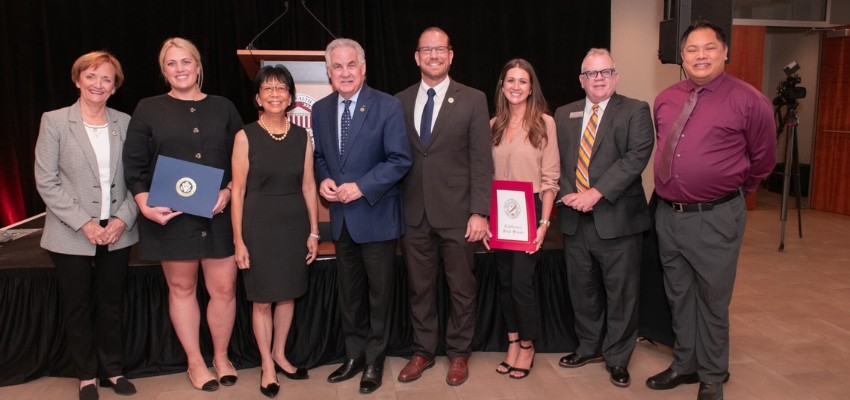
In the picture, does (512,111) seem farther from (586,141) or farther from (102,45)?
(102,45)

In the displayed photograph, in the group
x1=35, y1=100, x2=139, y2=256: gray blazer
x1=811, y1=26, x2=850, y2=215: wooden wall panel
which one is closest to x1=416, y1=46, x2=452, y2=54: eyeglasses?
x1=35, y1=100, x2=139, y2=256: gray blazer

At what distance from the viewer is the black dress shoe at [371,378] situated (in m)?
2.95

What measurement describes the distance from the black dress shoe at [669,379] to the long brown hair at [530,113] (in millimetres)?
1269

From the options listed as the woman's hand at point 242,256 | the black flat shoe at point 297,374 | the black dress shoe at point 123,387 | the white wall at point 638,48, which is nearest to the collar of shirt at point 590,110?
the woman's hand at point 242,256

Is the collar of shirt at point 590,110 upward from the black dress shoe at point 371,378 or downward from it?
upward

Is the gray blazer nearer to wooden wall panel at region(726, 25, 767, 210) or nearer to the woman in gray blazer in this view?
the woman in gray blazer

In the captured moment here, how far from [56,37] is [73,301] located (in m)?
3.87

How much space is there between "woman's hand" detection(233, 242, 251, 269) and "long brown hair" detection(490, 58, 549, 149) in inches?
50.3

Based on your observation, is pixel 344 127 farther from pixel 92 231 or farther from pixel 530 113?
pixel 92 231

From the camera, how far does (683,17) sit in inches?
129

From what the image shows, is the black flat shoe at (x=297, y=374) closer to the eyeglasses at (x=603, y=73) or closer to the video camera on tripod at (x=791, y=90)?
the eyeglasses at (x=603, y=73)

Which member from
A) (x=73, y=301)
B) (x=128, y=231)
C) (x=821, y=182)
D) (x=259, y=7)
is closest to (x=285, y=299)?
(x=128, y=231)

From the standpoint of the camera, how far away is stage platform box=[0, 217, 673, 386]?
3127 mm

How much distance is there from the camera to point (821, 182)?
7.88 metres
